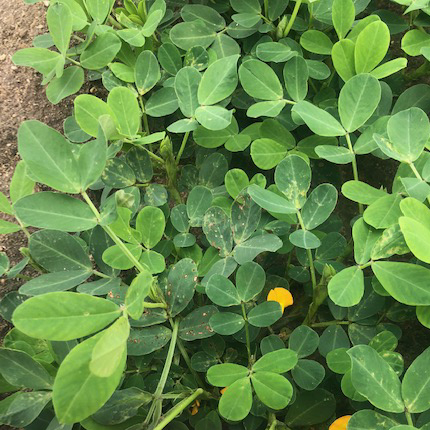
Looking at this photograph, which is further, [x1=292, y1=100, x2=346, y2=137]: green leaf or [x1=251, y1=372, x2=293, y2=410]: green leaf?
[x1=292, y1=100, x2=346, y2=137]: green leaf

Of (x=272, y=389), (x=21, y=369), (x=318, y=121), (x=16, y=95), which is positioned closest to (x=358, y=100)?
(x=318, y=121)

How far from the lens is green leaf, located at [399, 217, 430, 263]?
0.75 metres

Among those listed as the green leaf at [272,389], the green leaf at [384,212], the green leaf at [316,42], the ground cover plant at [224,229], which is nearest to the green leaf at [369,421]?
the ground cover plant at [224,229]

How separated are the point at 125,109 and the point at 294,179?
37 cm

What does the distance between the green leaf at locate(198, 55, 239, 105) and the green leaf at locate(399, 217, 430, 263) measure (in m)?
0.46

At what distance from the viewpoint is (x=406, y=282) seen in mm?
812

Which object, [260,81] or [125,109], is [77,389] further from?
[260,81]

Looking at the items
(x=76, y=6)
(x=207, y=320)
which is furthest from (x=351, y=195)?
(x=76, y=6)

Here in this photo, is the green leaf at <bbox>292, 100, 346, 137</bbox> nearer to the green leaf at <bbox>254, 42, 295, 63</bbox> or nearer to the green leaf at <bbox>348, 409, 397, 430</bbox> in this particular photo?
the green leaf at <bbox>254, 42, 295, 63</bbox>

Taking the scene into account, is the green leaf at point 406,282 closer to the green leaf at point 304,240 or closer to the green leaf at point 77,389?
the green leaf at point 304,240

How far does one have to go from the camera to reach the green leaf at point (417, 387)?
0.76 meters

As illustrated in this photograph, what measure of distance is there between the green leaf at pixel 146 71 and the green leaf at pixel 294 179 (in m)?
0.39

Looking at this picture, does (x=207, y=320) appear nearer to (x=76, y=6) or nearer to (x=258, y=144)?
(x=258, y=144)

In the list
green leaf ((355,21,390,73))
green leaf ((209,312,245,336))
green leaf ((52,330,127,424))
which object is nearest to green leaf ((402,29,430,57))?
green leaf ((355,21,390,73))
